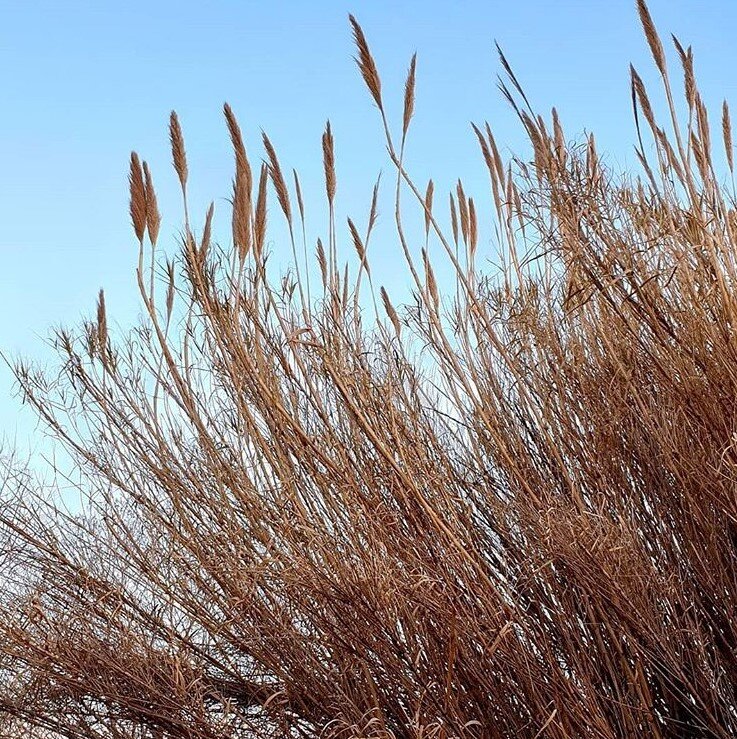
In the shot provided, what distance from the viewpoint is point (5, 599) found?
275 centimetres

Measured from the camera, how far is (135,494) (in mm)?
2691

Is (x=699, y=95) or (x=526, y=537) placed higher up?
(x=699, y=95)

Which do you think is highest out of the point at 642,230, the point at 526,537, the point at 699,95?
the point at 699,95

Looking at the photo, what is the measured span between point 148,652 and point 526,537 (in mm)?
1101

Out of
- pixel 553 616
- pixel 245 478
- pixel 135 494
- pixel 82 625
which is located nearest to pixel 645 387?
pixel 553 616

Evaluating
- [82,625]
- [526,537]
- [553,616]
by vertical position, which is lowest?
[553,616]

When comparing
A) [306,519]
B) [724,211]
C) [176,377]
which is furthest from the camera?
[176,377]

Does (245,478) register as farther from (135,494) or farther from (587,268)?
(587,268)

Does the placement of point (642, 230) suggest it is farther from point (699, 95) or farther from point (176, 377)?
point (176, 377)

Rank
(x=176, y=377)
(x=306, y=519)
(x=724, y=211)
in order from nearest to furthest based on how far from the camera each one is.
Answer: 1. (x=724, y=211)
2. (x=306, y=519)
3. (x=176, y=377)

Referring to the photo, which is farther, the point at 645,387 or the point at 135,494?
the point at 135,494

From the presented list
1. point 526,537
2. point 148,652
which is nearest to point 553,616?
point 526,537

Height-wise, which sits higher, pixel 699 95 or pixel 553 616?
pixel 699 95

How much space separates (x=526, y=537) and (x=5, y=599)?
1561mm
